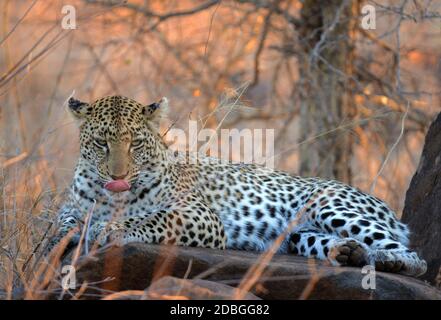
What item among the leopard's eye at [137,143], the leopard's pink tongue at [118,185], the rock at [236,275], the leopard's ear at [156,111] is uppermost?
the leopard's ear at [156,111]

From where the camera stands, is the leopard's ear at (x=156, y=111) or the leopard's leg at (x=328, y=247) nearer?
the leopard's leg at (x=328, y=247)

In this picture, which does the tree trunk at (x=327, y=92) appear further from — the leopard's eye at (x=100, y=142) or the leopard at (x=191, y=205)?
the leopard's eye at (x=100, y=142)

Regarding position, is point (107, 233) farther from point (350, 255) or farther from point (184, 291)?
point (350, 255)

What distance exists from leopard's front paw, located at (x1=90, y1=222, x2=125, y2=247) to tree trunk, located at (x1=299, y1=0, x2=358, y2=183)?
528 centimetres

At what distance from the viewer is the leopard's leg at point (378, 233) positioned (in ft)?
22.4

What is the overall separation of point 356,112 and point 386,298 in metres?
6.15

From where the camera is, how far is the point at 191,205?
25.0ft

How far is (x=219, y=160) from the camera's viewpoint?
8.92 metres

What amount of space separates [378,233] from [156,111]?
2075mm

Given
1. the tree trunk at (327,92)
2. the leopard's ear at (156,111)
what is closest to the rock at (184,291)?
the leopard's ear at (156,111)

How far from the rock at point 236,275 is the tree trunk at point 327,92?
5428 millimetres

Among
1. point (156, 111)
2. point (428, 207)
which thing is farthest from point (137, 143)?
point (428, 207)

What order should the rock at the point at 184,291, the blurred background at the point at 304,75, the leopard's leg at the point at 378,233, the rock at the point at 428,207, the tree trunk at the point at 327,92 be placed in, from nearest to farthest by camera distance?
the rock at the point at 184,291, the leopard's leg at the point at 378,233, the rock at the point at 428,207, the blurred background at the point at 304,75, the tree trunk at the point at 327,92
